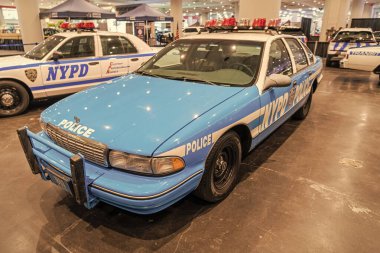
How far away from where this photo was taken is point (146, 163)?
76.7 inches

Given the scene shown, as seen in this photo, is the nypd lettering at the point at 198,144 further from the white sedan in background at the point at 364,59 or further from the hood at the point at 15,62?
the white sedan in background at the point at 364,59

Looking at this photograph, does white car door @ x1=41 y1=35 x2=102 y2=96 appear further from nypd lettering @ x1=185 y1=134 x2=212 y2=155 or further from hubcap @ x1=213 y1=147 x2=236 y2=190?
nypd lettering @ x1=185 y1=134 x2=212 y2=155

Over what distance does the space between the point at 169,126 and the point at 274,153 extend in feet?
7.04

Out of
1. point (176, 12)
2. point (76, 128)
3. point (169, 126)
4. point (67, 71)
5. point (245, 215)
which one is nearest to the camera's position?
point (169, 126)

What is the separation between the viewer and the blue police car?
1970 millimetres

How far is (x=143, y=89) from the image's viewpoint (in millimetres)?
2826

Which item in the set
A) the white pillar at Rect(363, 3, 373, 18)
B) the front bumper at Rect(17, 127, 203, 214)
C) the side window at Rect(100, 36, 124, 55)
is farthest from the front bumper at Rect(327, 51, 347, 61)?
the white pillar at Rect(363, 3, 373, 18)

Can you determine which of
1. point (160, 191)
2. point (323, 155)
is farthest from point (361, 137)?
point (160, 191)

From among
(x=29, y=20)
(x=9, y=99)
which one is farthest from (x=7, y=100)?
(x=29, y=20)

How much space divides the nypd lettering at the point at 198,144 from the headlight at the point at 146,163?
105 mm

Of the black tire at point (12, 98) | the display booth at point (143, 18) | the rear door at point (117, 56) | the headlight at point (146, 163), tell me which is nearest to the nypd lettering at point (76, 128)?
the headlight at point (146, 163)

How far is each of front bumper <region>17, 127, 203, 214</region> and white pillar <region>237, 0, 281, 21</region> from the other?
19.4 ft

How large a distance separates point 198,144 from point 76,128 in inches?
38.1

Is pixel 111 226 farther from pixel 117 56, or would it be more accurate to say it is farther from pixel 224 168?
pixel 117 56
